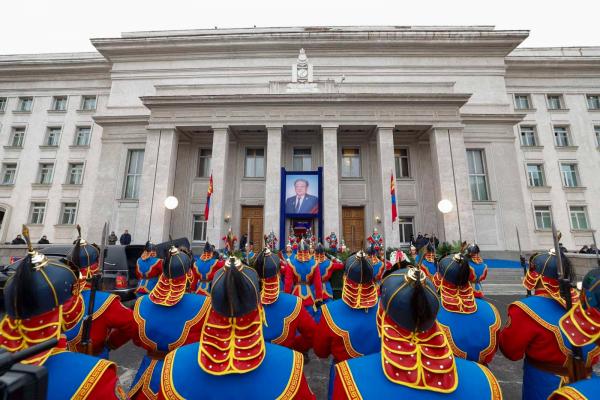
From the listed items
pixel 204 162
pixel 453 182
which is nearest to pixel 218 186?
pixel 204 162

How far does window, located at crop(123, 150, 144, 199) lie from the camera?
1935cm

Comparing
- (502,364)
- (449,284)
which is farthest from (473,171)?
(449,284)

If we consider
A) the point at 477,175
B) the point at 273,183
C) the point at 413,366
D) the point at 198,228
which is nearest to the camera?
the point at 413,366

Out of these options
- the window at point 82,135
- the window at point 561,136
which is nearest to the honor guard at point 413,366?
the window at point 82,135

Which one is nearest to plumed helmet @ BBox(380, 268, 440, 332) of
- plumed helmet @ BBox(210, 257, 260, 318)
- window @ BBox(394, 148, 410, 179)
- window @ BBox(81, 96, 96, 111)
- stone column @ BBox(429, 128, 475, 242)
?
→ plumed helmet @ BBox(210, 257, 260, 318)

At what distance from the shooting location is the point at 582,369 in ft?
7.30

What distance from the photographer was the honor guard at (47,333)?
1.48 m

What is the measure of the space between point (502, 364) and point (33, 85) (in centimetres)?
3618

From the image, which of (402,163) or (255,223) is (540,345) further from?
(402,163)

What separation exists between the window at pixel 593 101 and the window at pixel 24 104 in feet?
156

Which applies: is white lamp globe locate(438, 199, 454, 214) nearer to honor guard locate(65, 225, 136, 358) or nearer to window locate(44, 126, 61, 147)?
honor guard locate(65, 225, 136, 358)

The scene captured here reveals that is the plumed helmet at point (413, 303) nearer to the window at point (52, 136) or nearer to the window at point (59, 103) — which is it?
the window at point (52, 136)

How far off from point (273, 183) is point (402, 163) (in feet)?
31.2

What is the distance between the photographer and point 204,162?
2034 cm
